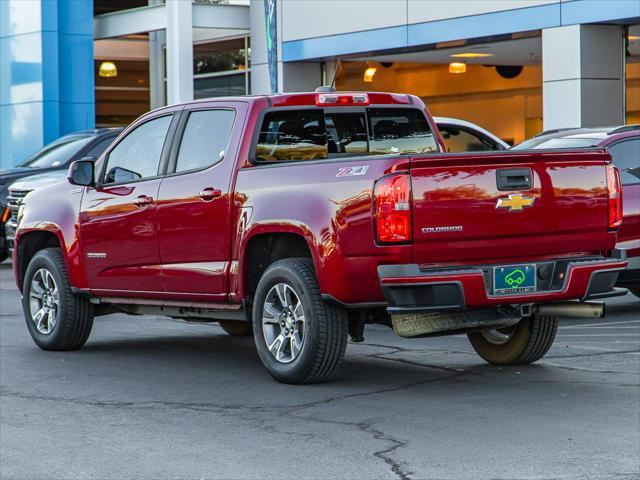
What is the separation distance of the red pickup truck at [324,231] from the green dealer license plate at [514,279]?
11mm

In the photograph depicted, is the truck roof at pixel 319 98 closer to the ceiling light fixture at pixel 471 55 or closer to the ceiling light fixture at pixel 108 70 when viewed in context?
the ceiling light fixture at pixel 471 55

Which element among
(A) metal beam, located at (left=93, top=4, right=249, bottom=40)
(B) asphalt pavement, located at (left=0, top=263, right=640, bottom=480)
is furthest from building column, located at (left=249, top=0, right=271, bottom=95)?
(B) asphalt pavement, located at (left=0, top=263, right=640, bottom=480)

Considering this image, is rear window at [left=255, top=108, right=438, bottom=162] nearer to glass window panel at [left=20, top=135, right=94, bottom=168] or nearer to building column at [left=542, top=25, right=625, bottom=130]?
glass window panel at [left=20, top=135, right=94, bottom=168]

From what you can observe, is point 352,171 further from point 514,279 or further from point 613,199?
point 613,199

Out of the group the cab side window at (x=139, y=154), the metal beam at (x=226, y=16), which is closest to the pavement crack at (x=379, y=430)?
the cab side window at (x=139, y=154)

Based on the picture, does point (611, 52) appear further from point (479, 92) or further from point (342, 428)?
point (342, 428)

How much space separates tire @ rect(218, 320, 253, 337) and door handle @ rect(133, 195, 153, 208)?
191 centimetres

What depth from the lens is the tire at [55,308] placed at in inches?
418

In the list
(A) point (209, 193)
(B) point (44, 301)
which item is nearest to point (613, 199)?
(A) point (209, 193)

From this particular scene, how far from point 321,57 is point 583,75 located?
6.98 meters

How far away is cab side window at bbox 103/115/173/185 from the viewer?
10007mm

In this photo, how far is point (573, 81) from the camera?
2191 centimetres

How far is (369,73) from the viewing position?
28.4 m

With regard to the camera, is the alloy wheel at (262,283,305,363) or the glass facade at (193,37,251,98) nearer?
the alloy wheel at (262,283,305,363)
